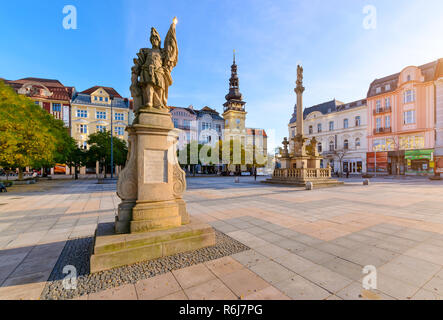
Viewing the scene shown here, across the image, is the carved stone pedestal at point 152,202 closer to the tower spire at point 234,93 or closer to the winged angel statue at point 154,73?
the winged angel statue at point 154,73

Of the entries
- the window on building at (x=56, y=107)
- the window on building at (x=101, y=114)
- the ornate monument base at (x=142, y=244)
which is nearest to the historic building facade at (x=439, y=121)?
the ornate monument base at (x=142, y=244)

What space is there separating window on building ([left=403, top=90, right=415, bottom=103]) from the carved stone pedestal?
153 ft

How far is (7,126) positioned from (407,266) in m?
21.0

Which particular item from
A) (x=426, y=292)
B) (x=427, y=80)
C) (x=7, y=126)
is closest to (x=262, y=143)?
(x=427, y=80)

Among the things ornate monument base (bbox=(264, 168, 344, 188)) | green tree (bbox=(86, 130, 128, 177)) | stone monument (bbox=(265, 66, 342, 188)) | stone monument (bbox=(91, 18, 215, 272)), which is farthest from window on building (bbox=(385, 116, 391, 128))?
green tree (bbox=(86, 130, 128, 177))

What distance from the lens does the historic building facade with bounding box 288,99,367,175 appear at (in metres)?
41.4

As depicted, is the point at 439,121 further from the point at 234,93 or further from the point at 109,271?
the point at 109,271

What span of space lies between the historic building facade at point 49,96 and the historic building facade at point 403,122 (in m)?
67.4

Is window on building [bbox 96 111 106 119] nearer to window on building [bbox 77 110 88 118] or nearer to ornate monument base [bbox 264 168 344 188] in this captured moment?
window on building [bbox 77 110 88 118]

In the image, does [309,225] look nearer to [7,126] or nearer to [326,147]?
[7,126]

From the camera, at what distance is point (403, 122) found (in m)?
34.7

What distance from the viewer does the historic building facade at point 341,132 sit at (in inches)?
1629

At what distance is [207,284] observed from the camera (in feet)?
9.52

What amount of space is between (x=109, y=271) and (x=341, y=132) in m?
52.5
